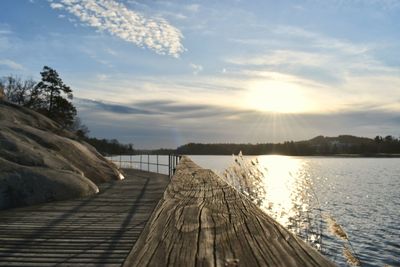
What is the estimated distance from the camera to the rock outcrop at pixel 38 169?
36.2 ft

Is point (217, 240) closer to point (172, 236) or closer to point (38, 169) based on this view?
point (172, 236)

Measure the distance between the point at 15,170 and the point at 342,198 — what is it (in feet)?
82.9

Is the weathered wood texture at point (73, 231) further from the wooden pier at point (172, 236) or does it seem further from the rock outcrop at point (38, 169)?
the rock outcrop at point (38, 169)

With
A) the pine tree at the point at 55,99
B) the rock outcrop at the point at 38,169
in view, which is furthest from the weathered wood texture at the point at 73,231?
the pine tree at the point at 55,99

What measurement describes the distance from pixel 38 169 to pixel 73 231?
5172 millimetres

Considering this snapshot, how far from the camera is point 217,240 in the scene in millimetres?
1964

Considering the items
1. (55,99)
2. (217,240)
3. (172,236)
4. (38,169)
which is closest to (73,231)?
(38,169)

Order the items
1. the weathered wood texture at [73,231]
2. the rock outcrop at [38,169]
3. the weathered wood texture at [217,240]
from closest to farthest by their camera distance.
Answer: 1. the weathered wood texture at [217,240]
2. the weathered wood texture at [73,231]
3. the rock outcrop at [38,169]

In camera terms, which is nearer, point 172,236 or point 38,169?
point 172,236

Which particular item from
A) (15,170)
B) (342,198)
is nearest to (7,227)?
(15,170)

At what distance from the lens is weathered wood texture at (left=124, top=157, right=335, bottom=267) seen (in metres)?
1.62

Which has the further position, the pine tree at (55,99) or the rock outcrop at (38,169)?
the pine tree at (55,99)

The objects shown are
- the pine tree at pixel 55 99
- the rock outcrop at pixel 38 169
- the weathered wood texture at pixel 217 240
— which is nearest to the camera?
the weathered wood texture at pixel 217 240

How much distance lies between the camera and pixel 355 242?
15.3m
